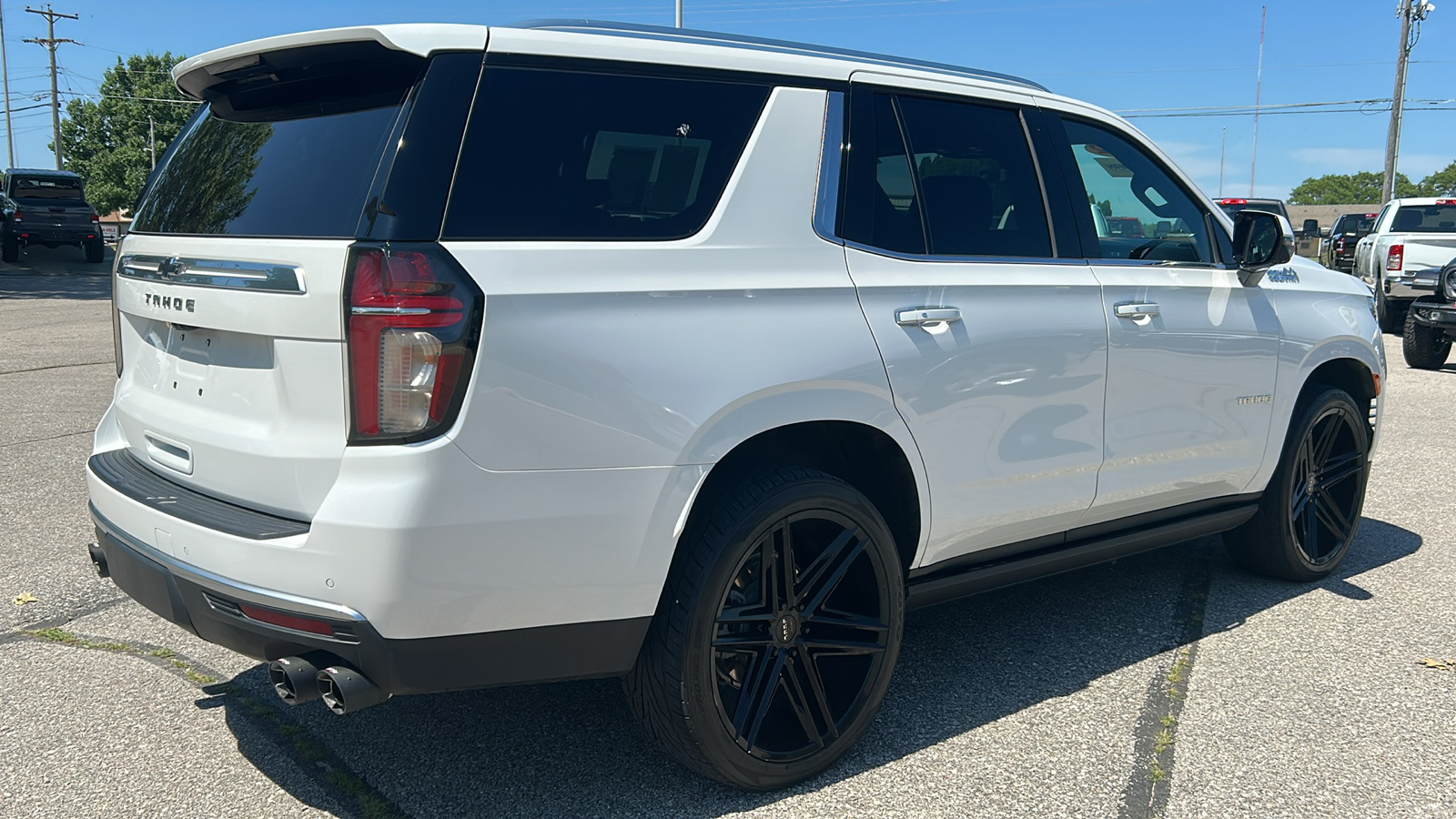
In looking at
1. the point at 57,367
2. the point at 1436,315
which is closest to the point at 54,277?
the point at 57,367

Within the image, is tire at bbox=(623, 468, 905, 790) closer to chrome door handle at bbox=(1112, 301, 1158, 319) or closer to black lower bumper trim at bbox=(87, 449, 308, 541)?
black lower bumper trim at bbox=(87, 449, 308, 541)

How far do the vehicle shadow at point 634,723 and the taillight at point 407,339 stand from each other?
3.68ft

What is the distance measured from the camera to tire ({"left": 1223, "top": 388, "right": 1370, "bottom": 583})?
482 cm

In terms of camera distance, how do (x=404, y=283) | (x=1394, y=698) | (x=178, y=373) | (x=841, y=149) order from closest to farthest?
1. (x=404, y=283)
2. (x=178, y=373)
3. (x=841, y=149)
4. (x=1394, y=698)

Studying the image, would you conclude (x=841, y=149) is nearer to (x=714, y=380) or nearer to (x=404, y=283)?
(x=714, y=380)

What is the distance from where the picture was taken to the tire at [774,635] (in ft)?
9.38

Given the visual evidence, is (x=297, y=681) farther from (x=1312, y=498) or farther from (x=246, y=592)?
(x=1312, y=498)

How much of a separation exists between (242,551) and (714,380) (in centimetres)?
114

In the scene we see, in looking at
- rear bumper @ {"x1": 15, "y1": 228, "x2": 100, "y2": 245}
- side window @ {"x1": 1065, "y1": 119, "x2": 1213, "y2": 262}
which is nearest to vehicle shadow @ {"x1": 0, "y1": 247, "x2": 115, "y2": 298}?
rear bumper @ {"x1": 15, "y1": 228, "x2": 100, "y2": 245}

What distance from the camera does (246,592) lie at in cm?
260

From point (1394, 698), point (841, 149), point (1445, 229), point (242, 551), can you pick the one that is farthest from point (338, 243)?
point (1445, 229)

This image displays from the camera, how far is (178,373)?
3.00m

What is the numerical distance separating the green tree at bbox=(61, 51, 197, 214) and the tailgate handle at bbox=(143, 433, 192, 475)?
277 feet

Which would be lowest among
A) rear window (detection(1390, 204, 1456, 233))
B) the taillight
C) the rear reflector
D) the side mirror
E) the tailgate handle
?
the rear reflector
